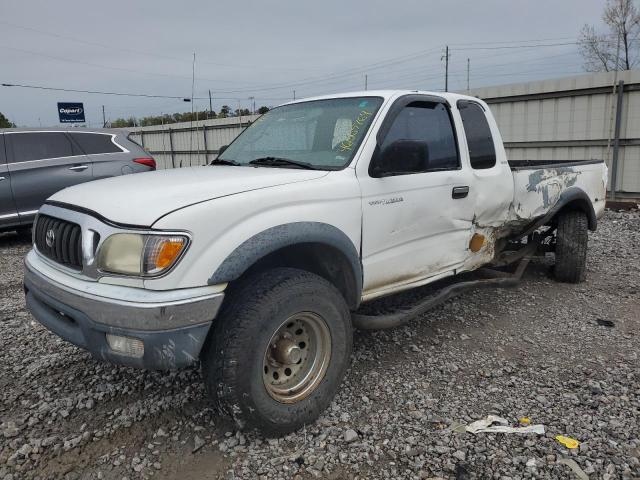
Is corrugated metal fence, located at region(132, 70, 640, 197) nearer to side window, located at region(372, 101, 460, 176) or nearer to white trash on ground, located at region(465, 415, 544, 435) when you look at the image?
side window, located at region(372, 101, 460, 176)

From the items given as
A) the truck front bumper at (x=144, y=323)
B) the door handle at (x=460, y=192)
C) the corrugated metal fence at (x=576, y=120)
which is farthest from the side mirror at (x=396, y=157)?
the corrugated metal fence at (x=576, y=120)

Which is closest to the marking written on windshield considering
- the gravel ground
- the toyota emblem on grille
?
the gravel ground

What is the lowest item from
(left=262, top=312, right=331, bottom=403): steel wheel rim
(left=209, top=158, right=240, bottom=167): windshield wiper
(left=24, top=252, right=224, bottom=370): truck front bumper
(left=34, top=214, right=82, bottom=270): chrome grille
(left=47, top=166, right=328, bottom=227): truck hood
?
(left=262, top=312, right=331, bottom=403): steel wheel rim

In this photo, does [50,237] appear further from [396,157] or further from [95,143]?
[95,143]

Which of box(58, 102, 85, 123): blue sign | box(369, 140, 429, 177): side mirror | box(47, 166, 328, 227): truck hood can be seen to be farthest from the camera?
box(58, 102, 85, 123): blue sign

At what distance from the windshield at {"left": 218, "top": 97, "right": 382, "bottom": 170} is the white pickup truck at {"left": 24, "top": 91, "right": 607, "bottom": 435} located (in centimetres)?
1

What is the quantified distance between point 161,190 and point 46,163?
240 inches

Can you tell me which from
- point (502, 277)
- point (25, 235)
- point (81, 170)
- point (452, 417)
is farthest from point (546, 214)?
point (25, 235)

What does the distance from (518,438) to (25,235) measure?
27.9 feet

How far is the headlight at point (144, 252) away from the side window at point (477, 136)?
260 centimetres

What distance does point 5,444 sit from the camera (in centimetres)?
270

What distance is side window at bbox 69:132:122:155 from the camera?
26.3 feet

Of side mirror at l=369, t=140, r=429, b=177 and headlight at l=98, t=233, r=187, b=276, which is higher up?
side mirror at l=369, t=140, r=429, b=177

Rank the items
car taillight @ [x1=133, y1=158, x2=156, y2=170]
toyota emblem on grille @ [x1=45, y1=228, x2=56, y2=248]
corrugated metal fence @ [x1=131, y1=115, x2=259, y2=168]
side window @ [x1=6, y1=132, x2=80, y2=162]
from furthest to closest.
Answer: corrugated metal fence @ [x1=131, y1=115, x2=259, y2=168]
car taillight @ [x1=133, y1=158, x2=156, y2=170]
side window @ [x1=6, y1=132, x2=80, y2=162]
toyota emblem on grille @ [x1=45, y1=228, x2=56, y2=248]
